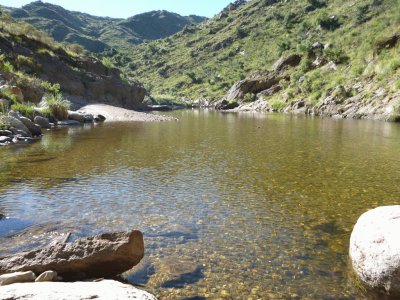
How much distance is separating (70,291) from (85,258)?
6.22ft

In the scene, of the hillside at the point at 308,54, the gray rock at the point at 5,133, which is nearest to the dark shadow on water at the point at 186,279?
the gray rock at the point at 5,133

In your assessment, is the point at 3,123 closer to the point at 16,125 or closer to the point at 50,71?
the point at 16,125

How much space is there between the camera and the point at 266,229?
11.6m

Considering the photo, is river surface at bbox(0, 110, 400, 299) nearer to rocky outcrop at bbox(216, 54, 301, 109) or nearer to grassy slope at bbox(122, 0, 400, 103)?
grassy slope at bbox(122, 0, 400, 103)

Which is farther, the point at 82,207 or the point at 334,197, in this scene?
the point at 334,197

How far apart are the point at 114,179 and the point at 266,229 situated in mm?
8654

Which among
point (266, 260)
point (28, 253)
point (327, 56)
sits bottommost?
point (266, 260)

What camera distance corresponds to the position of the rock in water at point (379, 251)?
7.46 meters

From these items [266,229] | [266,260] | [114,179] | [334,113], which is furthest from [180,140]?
[334,113]

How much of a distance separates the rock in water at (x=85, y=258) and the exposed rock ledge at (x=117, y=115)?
163 ft

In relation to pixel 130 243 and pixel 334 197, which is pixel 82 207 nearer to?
pixel 130 243

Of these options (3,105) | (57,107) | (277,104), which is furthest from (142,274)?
(277,104)

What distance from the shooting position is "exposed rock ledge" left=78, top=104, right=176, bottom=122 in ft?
193

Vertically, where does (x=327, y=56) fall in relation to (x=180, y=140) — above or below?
above
